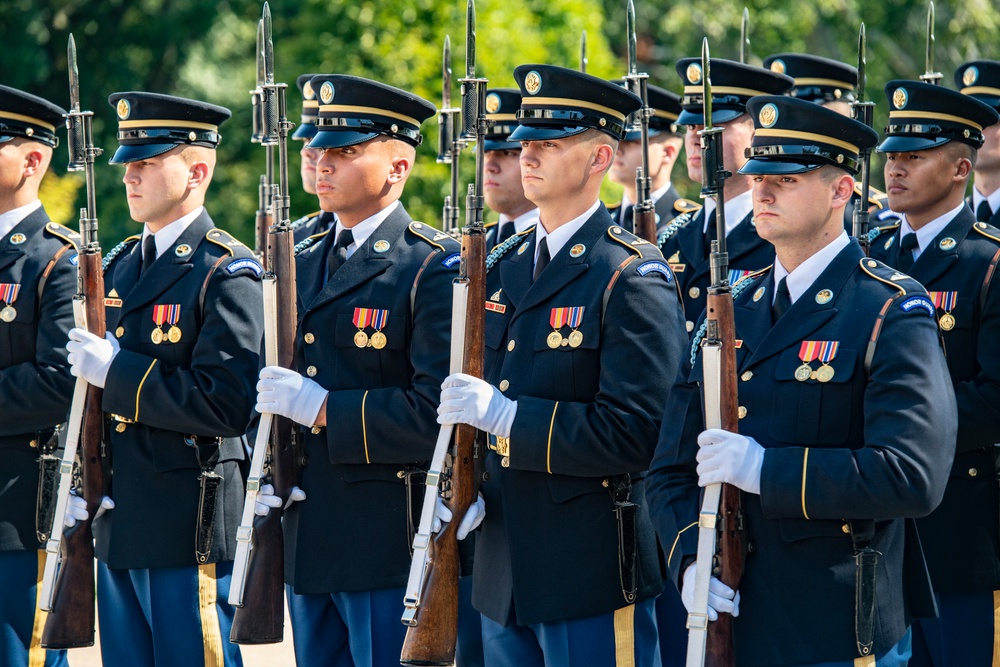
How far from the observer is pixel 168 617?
18.8 feet

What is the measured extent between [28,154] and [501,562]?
3093 millimetres

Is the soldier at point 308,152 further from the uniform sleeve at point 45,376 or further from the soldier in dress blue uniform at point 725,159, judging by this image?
the soldier in dress blue uniform at point 725,159

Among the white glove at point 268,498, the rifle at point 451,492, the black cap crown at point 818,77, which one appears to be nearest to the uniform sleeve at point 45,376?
the white glove at point 268,498

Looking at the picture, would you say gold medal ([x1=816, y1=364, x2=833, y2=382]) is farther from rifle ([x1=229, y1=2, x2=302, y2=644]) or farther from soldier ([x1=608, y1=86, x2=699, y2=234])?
soldier ([x1=608, y1=86, x2=699, y2=234])

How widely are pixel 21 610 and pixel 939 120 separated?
13.9ft

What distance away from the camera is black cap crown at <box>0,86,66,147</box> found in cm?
651

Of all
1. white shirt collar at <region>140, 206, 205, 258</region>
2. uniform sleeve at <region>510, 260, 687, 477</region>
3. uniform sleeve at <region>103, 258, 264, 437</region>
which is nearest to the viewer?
uniform sleeve at <region>510, 260, 687, 477</region>

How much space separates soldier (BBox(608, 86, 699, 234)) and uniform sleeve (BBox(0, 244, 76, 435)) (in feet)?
10.7

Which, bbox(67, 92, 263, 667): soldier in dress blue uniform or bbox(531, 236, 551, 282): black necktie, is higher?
bbox(531, 236, 551, 282): black necktie

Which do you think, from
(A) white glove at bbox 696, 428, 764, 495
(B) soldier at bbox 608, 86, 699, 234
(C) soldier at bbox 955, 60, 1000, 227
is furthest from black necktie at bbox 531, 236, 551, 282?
(B) soldier at bbox 608, 86, 699, 234

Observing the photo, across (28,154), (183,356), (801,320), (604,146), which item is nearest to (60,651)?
(183,356)

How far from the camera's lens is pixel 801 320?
436 centimetres

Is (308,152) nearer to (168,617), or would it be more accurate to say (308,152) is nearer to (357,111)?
(357,111)

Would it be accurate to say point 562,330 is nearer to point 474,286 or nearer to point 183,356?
point 474,286
